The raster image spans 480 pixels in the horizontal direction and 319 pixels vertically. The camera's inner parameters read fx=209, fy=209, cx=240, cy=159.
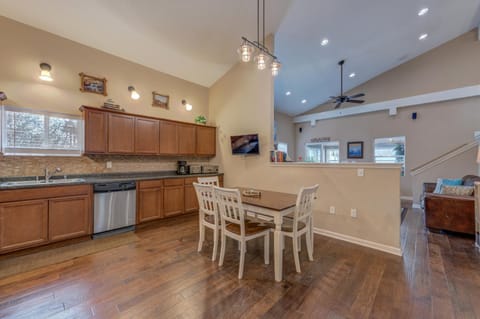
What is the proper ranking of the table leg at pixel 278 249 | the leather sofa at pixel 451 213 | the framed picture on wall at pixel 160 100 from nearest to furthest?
the table leg at pixel 278 249, the leather sofa at pixel 451 213, the framed picture on wall at pixel 160 100

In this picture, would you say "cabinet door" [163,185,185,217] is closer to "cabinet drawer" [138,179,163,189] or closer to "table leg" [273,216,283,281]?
"cabinet drawer" [138,179,163,189]

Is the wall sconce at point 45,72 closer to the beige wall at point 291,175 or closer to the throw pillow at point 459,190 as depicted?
the beige wall at point 291,175

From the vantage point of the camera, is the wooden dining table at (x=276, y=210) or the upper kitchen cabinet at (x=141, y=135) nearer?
the wooden dining table at (x=276, y=210)

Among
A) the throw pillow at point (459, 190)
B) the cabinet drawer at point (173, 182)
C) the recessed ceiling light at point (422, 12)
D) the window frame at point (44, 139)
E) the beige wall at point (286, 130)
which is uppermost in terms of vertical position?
the recessed ceiling light at point (422, 12)

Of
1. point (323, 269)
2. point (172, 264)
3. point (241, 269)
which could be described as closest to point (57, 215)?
point (172, 264)

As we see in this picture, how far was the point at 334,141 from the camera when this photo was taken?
8328 mm

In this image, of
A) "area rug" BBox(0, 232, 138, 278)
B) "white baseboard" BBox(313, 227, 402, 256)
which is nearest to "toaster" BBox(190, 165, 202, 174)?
"area rug" BBox(0, 232, 138, 278)

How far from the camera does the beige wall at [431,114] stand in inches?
223

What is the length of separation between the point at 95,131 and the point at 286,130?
283 inches

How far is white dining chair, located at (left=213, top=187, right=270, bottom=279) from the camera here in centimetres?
219

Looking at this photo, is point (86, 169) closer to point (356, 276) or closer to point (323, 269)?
point (323, 269)

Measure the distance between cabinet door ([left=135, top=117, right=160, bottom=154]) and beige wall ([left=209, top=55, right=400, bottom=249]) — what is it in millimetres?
1574

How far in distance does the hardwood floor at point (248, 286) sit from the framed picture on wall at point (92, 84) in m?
2.78

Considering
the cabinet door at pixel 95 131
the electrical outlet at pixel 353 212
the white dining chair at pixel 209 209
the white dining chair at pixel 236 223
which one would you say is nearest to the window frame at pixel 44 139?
the cabinet door at pixel 95 131
